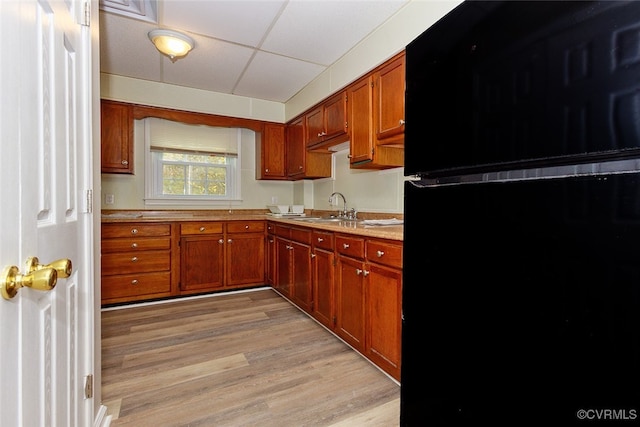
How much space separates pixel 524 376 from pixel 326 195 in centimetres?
317

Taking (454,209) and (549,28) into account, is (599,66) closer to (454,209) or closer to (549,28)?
(549,28)

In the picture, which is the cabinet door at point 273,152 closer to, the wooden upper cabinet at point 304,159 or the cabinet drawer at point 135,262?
the wooden upper cabinet at point 304,159

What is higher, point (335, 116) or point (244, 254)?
point (335, 116)

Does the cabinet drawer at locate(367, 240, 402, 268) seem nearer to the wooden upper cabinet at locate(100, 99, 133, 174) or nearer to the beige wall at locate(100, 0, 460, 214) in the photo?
the beige wall at locate(100, 0, 460, 214)

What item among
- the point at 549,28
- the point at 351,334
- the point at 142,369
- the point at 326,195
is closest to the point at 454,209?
the point at 549,28

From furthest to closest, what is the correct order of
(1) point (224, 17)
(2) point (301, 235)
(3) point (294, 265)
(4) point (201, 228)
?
(4) point (201, 228), (3) point (294, 265), (2) point (301, 235), (1) point (224, 17)

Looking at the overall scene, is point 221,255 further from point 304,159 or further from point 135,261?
point 304,159

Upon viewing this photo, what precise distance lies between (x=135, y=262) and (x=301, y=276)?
5.63 ft

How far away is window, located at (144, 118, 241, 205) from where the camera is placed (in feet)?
11.9

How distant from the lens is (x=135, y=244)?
308 centimetres

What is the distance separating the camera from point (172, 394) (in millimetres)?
1676

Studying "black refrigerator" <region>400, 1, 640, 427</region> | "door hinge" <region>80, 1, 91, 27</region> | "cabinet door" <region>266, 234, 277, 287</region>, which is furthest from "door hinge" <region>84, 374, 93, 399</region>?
"cabinet door" <region>266, 234, 277, 287</region>

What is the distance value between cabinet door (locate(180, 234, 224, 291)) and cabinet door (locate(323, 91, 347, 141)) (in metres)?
1.70

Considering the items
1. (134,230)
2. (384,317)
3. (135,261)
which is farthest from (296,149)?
(384,317)
